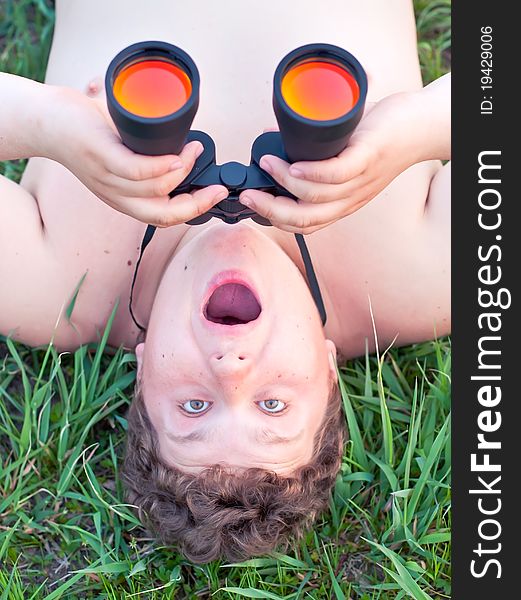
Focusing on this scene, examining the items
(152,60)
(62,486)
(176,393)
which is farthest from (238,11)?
(62,486)

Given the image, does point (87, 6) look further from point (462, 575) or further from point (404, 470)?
point (462, 575)

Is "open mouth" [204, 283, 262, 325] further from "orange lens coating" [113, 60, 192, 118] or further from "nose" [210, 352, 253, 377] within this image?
"orange lens coating" [113, 60, 192, 118]

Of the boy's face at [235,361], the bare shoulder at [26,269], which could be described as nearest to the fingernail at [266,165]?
the boy's face at [235,361]

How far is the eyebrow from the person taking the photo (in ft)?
5.38

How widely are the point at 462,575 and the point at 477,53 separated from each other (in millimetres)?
1305

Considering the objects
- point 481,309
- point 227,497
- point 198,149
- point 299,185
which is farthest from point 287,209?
point 481,309

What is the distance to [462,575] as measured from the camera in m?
1.95

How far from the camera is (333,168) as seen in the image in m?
1.45

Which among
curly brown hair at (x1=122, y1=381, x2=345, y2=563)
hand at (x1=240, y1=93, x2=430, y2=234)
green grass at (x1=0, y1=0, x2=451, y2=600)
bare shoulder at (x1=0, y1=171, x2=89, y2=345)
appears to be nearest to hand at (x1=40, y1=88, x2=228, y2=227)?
hand at (x1=240, y1=93, x2=430, y2=234)

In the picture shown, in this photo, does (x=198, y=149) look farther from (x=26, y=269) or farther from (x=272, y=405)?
(x=26, y=269)

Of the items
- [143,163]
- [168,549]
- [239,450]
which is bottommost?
[168,549]

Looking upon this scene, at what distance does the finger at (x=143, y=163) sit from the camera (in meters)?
1.42

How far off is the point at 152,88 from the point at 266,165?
9.9 inches

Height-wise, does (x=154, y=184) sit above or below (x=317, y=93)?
below
